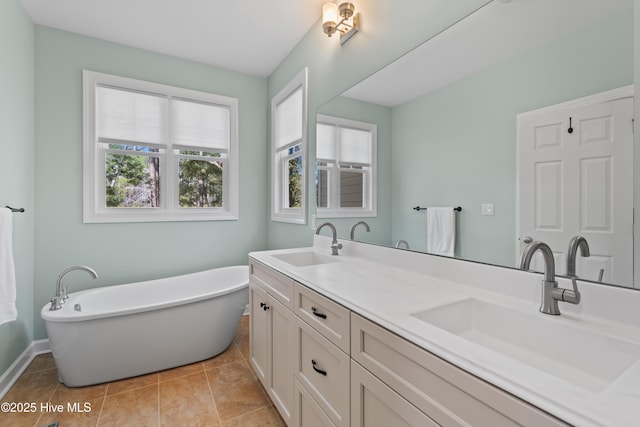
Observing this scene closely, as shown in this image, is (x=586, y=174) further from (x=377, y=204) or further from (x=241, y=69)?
(x=241, y=69)

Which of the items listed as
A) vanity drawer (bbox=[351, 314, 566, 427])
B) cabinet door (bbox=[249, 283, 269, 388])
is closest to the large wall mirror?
vanity drawer (bbox=[351, 314, 566, 427])

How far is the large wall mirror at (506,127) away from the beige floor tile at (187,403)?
150 cm

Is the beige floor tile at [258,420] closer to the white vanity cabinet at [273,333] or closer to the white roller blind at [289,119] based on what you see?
the white vanity cabinet at [273,333]

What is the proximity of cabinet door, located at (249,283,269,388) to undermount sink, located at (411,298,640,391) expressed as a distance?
3.64 feet

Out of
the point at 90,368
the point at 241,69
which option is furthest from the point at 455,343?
the point at 241,69

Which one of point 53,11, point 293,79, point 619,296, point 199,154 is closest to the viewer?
point 619,296

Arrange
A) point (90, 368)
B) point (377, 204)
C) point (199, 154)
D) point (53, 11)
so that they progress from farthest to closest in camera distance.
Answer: point (199, 154) < point (53, 11) < point (90, 368) < point (377, 204)

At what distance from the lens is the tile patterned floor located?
1.69 meters

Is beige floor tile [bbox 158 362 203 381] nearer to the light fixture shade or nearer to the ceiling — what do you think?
the light fixture shade

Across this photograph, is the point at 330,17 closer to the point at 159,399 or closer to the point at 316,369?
the point at 316,369

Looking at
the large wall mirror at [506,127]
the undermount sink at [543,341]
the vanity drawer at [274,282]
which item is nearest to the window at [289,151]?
the vanity drawer at [274,282]

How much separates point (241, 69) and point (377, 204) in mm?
2477

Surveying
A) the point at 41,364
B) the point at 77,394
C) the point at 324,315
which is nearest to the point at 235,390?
the point at 77,394

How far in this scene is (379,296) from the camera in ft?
3.58
